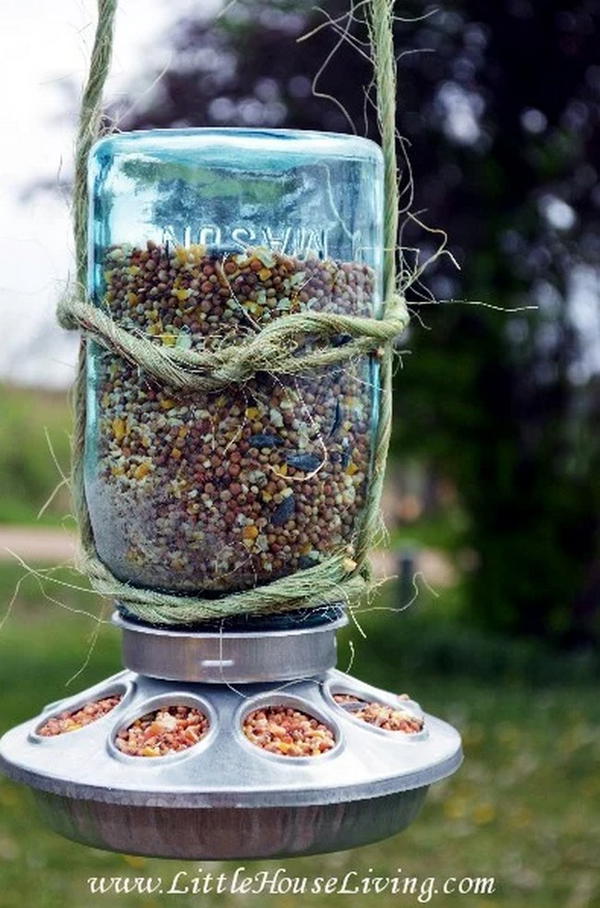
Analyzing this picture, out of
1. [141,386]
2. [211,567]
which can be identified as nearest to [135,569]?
[211,567]

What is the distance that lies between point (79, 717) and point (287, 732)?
32 centimetres

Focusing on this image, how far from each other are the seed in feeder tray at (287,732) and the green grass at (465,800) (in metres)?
3.31

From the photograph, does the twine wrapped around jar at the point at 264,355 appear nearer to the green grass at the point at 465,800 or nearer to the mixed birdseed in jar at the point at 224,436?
the mixed birdseed in jar at the point at 224,436

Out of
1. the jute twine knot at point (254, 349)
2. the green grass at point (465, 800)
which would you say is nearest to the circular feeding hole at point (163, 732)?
the jute twine knot at point (254, 349)

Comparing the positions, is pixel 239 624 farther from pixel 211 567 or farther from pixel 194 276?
pixel 194 276

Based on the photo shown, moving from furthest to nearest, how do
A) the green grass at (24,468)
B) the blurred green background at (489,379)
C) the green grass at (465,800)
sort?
the green grass at (24,468) < the blurred green background at (489,379) < the green grass at (465,800)

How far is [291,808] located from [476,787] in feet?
15.2

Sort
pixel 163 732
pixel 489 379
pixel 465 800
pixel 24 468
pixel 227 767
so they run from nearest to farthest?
pixel 227 767 → pixel 163 732 → pixel 465 800 → pixel 489 379 → pixel 24 468

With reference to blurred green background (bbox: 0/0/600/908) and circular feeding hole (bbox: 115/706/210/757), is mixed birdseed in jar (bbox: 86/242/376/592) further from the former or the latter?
→ blurred green background (bbox: 0/0/600/908)

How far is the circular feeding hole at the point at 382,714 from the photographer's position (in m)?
1.89

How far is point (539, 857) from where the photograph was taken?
5.34 metres

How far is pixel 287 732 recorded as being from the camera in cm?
177

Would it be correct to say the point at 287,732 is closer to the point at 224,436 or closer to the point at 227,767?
the point at 227,767

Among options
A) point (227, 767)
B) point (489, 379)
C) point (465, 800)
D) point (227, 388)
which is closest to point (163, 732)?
point (227, 767)
